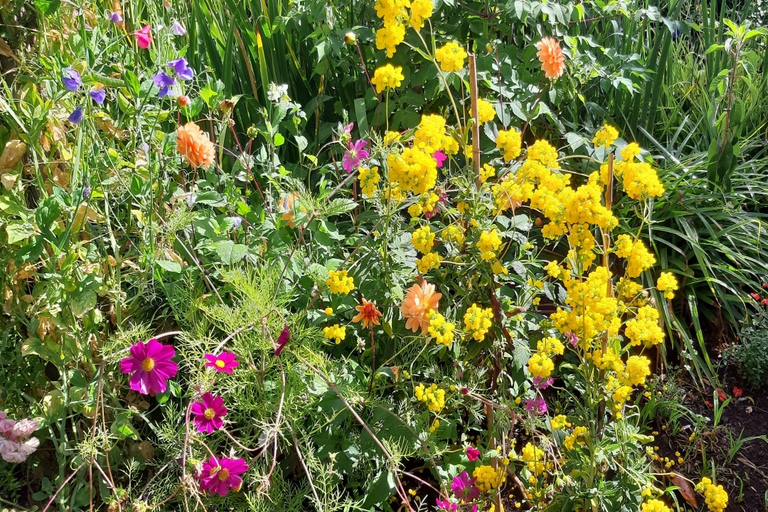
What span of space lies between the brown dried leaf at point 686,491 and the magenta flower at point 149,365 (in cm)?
136

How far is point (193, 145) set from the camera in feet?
4.91

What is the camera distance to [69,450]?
1.46 metres

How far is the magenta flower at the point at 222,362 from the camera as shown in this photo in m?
1.22

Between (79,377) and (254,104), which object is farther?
(254,104)

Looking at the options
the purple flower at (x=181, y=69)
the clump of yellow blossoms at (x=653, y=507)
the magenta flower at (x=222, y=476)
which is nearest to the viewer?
the magenta flower at (x=222, y=476)

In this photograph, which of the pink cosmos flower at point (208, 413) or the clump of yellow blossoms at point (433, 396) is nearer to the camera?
the pink cosmos flower at point (208, 413)

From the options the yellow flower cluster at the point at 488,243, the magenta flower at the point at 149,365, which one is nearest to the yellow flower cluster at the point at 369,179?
the yellow flower cluster at the point at 488,243

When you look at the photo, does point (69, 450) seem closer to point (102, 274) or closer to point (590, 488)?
point (102, 274)

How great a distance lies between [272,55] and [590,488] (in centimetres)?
176

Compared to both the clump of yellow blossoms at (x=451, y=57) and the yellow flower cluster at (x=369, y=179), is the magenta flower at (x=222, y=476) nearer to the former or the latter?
the yellow flower cluster at (x=369, y=179)

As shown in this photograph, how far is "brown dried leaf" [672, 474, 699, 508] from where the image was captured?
1795 mm

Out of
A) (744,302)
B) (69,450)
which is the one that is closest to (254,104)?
(69,450)

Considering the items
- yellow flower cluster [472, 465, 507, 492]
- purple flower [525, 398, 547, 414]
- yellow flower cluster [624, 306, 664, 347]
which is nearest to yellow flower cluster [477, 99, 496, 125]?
yellow flower cluster [624, 306, 664, 347]

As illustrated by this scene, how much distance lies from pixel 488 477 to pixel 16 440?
3.18ft
